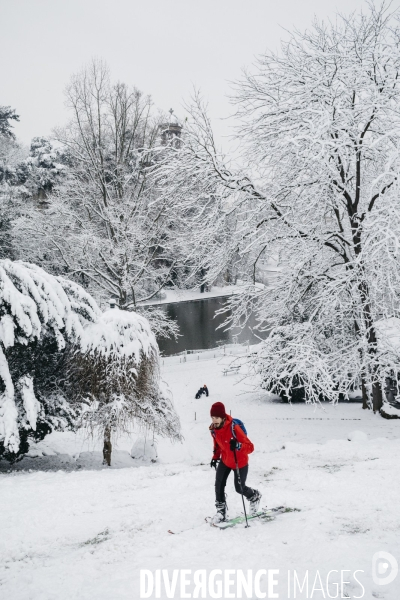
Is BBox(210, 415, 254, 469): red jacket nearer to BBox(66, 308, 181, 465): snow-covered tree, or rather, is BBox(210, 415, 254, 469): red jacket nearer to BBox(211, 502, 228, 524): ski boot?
BBox(211, 502, 228, 524): ski boot

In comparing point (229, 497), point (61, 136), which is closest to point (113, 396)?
point (229, 497)

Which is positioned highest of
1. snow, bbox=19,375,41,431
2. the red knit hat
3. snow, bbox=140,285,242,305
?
snow, bbox=140,285,242,305

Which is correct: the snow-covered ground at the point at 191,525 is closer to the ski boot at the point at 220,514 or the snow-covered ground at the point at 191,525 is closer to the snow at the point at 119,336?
the ski boot at the point at 220,514

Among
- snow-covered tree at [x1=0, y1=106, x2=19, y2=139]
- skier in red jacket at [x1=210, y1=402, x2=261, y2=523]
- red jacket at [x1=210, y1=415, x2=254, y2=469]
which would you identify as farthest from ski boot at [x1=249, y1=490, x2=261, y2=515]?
snow-covered tree at [x1=0, y1=106, x2=19, y2=139]

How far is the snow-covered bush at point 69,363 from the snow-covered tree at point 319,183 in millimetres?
3190

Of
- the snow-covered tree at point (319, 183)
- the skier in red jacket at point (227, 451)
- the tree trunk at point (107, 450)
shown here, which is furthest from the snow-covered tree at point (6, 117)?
the skier in red jacket at point (227, 451)

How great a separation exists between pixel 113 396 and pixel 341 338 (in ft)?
22.0

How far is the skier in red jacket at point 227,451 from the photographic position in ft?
15.3

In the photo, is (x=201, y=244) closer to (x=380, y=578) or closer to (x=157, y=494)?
(x=157, y=494)

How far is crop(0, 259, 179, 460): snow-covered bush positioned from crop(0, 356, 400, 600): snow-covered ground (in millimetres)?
1572

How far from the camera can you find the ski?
4541mm

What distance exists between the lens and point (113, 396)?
930cm

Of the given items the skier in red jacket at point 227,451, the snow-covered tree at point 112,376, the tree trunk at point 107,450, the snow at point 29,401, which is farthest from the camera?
the tree trunk at point 107,450

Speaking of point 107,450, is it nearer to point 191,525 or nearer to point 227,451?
point 191,525
